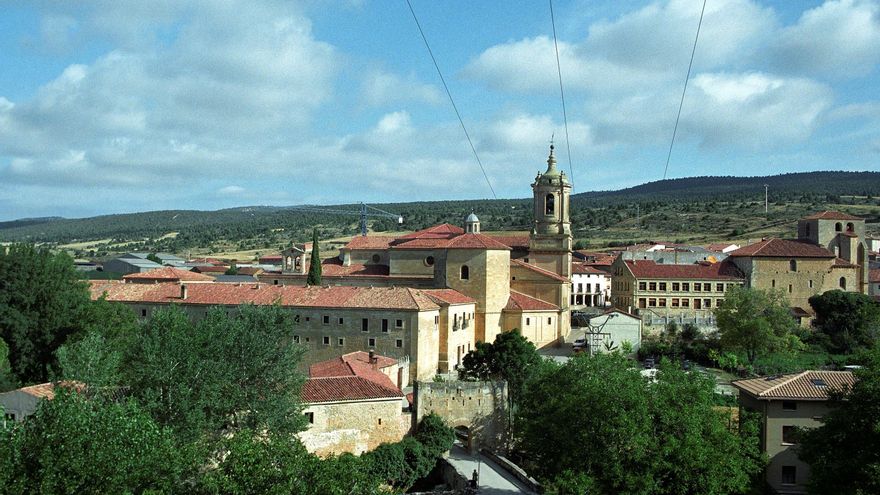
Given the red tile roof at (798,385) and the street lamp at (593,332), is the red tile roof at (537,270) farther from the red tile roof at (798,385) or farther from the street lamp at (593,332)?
the red tile roof at (798,385)

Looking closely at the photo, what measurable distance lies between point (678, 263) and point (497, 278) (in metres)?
27.9

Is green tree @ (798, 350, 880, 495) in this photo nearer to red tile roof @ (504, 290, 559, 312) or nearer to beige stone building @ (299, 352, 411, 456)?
beige stone building @ (299, 352, 411, 456)

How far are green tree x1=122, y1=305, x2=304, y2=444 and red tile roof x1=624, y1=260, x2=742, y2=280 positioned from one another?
42145 mm

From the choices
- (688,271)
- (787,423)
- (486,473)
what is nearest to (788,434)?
(787,423)

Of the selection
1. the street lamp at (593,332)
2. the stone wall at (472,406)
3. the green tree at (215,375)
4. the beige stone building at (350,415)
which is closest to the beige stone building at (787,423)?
the stone wall at (472,406)

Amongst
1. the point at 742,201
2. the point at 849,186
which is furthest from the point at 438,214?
the point at 849,186

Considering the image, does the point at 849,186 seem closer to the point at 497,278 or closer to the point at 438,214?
the point at 438,214

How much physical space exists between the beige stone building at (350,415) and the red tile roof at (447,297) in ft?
45.2

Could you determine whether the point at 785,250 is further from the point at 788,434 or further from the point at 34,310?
the point at 34,310

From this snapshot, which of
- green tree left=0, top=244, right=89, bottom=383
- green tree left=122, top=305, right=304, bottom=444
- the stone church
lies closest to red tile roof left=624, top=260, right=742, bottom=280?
the stone church

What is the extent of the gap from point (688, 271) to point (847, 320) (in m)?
12.4

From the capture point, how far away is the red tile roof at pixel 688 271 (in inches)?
2576

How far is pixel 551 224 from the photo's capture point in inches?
2443

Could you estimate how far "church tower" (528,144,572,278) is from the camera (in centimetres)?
6072
